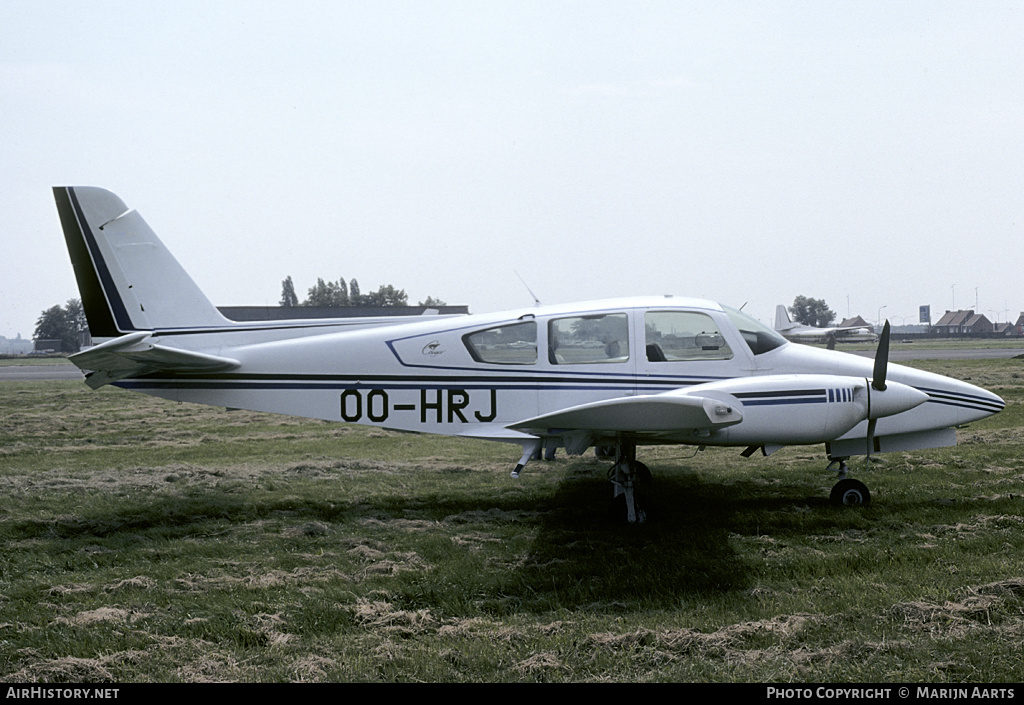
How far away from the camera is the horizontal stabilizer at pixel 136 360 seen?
705 cm

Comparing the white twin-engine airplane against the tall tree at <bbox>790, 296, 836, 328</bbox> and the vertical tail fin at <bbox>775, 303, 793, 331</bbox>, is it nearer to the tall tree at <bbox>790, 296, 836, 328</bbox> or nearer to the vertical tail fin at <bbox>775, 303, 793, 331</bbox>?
the vertical tail fin at <bbox>775, 303, 793, 331</bbox>

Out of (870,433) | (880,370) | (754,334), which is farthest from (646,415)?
(870,433)

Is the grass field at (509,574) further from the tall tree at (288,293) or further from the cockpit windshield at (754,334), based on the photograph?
the tall tree at (288,293)

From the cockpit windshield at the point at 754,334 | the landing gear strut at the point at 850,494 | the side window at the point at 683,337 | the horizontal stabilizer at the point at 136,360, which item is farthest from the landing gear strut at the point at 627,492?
the horizontal stabilizer at the point at 136,360

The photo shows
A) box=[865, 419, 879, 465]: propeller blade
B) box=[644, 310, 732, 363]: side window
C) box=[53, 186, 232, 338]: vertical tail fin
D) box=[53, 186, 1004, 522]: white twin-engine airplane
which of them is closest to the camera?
box=[865, 419, 879, 465]: propeller blade

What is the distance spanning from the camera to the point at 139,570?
5.79m

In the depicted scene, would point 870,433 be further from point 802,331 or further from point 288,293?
point 288,293

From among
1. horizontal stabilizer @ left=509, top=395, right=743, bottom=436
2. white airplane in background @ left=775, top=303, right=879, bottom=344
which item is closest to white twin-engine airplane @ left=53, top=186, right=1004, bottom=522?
horizontal stabilizer @ left=509, top=395, right=743, bottom=436

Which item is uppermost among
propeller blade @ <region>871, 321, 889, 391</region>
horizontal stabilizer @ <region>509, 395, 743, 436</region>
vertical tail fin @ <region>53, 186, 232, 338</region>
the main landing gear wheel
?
vertical tail fin @ <region>53, 186, 232, 338</region>

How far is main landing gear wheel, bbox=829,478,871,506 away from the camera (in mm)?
7375

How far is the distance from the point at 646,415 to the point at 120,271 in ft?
20.6

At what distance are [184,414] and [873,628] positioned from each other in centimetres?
1766

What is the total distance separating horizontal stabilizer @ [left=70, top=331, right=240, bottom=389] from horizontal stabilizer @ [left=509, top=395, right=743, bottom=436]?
3.91 m
